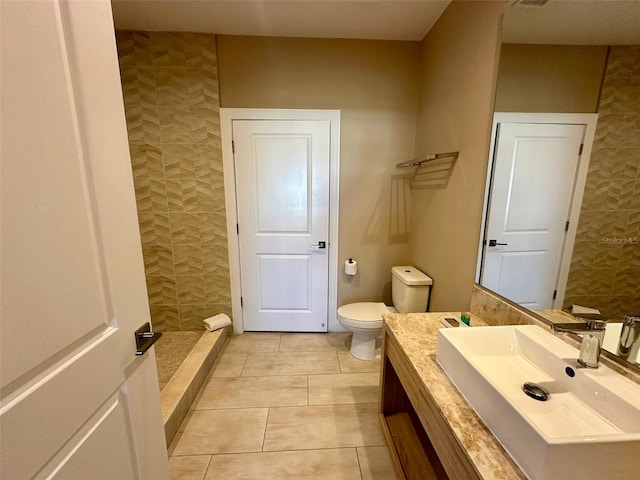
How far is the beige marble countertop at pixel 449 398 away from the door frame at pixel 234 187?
1.20m

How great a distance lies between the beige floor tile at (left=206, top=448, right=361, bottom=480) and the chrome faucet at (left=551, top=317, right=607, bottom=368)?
1.20 metres

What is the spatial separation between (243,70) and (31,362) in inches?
97.5

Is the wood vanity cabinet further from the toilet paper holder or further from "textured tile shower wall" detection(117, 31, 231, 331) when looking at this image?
"textured tile shower wall" detection(117, 31, 231, 331)

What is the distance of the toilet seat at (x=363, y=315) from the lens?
87.1 inches

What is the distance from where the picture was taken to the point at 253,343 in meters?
2.65

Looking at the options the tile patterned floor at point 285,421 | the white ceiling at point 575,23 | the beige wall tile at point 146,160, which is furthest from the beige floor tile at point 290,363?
the white ceiling at point 575,23

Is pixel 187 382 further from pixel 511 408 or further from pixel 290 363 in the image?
pixel 511 408

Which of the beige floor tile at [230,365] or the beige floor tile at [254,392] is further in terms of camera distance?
the beige floor tile at [230,365]

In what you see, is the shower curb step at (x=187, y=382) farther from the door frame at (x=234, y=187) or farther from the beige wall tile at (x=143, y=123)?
the beige wall tile at (x=143, y=123)

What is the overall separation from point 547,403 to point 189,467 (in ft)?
5.60

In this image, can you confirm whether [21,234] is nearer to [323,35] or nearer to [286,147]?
[286,147]

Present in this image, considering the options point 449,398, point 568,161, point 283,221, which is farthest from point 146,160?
point 568,161

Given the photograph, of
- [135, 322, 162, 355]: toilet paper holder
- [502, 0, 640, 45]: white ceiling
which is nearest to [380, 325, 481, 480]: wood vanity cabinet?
[135, 322, 162, 355]: toilet paper holder

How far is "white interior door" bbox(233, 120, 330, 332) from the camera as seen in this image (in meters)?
2.46
